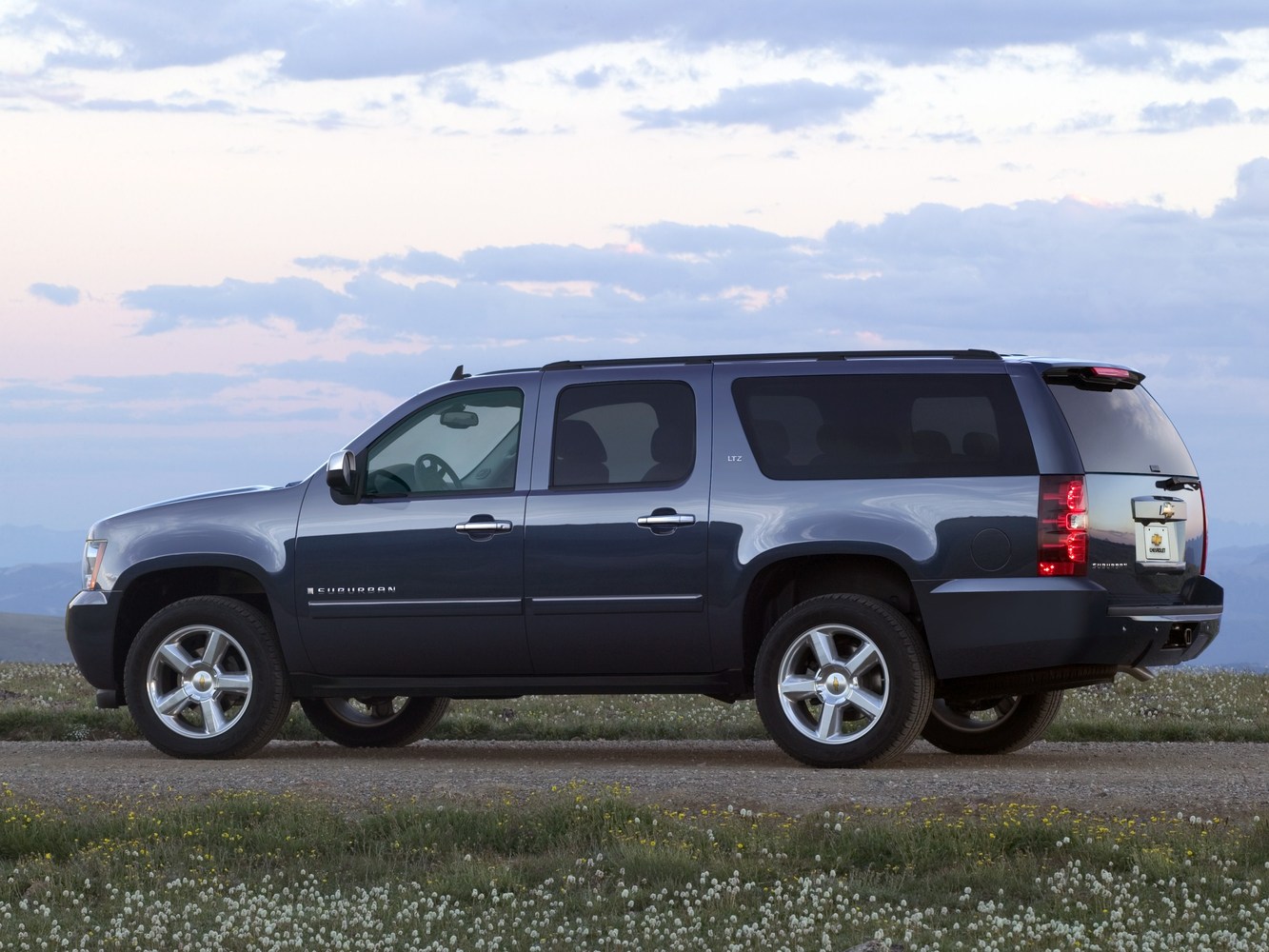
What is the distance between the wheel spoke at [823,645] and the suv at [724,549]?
0.01 m

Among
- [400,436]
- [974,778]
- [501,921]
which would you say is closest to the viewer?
[501,921]

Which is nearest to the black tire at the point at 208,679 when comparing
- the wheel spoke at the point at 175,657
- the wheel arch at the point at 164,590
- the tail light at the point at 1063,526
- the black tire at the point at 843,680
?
the wheel spoke at the point at 175,657

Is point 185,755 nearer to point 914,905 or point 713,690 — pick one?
point 713,690

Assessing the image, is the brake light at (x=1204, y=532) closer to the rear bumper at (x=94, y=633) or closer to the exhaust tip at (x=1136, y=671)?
the exhaust tip at (x=1136, y=671)

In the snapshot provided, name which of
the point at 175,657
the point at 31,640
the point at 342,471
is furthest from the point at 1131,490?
the point at 31,640

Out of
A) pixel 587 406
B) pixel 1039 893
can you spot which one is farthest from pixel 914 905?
pixel 587 406

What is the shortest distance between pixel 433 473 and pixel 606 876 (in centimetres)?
379

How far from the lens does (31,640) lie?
169500mm

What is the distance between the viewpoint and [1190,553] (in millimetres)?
10109

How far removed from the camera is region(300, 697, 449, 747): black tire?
501 inches

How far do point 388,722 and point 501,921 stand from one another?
6031mm

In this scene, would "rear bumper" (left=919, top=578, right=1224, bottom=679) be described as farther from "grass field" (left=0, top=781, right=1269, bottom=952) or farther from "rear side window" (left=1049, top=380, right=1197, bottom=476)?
"grass field" (left=0, top=781, right=1269, bottom=952)

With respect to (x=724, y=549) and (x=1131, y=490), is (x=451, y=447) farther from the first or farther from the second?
(x=1131, y=490)

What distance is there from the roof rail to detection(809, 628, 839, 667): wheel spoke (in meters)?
1.49
